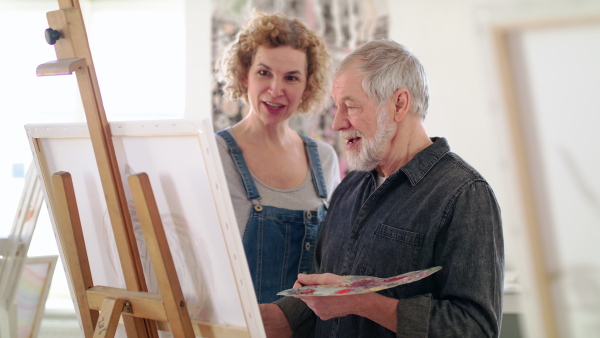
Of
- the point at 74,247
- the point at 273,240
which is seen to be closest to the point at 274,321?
the point at 273,240

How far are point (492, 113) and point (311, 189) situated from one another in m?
1.32

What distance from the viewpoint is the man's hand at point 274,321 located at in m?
1.42

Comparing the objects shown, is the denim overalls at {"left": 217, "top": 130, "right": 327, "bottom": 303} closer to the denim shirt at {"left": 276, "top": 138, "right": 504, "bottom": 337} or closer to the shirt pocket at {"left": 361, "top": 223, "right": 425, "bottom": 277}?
the denim shirt at {"left": 276, "top": 138, "right": 504, "bottom": 337}

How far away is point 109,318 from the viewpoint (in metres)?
1.22

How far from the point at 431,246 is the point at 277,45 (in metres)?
0.93

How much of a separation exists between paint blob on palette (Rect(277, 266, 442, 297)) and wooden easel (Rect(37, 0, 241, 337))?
217mm

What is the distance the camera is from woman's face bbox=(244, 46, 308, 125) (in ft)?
5.88

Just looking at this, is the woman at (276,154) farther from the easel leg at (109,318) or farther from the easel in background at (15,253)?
the easel in background at (15,253)

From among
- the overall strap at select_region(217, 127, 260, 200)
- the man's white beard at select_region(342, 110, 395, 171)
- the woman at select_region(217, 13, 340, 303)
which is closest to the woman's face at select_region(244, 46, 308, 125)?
the woman at select_region(217, 13, 340, 303)

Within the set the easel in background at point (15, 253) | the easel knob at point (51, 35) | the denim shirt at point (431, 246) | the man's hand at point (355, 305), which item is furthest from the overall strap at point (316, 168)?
the easel in background at point (15, 253)

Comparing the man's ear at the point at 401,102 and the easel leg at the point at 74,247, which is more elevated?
the man's ear at the point at 401,102

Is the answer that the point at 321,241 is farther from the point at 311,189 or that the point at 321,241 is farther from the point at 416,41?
the point at 416,41

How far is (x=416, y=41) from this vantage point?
2.89 m

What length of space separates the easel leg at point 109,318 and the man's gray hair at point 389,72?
2.47 feet
